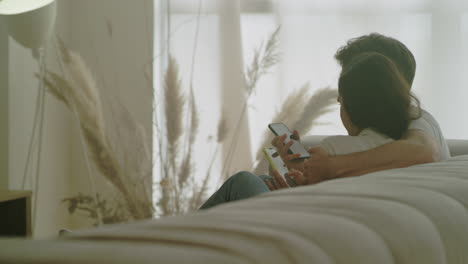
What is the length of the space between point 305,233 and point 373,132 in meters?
1.09

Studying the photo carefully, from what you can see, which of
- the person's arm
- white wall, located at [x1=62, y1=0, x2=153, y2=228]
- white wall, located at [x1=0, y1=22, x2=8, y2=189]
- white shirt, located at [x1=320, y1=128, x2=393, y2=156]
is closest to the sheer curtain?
white wall, located at [x1=62, y1=0, x2=153, y2=228]

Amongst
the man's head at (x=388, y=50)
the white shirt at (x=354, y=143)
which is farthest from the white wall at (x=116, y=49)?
the white shirt at (x=354, y=143)

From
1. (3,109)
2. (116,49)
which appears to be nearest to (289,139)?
(3,109)

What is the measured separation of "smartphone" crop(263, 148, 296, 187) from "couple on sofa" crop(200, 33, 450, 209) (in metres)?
0.05

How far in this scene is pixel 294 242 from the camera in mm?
327

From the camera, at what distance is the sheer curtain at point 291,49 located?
3.49 meters

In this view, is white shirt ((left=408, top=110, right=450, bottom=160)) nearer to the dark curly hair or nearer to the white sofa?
the dark curly hair

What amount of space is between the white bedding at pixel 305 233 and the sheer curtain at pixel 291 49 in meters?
2.95

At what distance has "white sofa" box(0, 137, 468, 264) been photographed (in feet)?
0.89

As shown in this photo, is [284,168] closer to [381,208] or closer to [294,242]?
[381,208]

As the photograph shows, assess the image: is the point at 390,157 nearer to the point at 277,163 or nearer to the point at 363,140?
the point at 363,140

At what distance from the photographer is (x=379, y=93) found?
1373 millimetres

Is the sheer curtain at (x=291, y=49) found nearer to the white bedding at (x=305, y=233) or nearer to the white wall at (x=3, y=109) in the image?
the white wall at (x=3, y=109)

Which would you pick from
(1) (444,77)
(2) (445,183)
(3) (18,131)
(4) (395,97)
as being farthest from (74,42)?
(2) (445,183)
